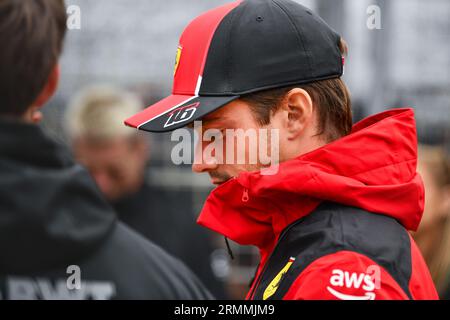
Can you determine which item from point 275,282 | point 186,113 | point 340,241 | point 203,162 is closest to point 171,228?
point 203,162

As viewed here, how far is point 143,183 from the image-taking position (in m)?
4.59

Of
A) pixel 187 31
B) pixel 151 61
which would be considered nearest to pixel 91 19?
pixel 151 61

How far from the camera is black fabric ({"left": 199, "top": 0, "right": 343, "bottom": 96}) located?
1.90m

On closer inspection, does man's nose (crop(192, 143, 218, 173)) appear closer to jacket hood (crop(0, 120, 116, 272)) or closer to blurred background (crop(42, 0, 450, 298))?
jacket hood (crop(0, 120, 116, 272))

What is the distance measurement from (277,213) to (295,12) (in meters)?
0.50

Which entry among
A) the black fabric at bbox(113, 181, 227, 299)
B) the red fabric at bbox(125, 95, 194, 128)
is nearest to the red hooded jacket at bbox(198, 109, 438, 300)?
the red fabric at bbox(125, 95, 194, 128)

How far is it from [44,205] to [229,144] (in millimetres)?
549

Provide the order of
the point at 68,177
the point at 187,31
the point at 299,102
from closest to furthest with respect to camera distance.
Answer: the point at 68,177 → the point at 299,102 → the point at 187,31

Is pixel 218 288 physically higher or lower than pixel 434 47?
lower

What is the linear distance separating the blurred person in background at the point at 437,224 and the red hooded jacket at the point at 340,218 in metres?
1.76

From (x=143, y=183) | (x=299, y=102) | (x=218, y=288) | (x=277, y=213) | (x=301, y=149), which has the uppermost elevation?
(x=299, y=102)

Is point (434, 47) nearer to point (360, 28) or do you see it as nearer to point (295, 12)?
point (360, 28)

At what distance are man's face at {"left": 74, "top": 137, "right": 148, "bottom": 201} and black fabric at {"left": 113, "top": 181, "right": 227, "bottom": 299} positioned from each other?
8 cm

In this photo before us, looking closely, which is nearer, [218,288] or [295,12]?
[295,12]
